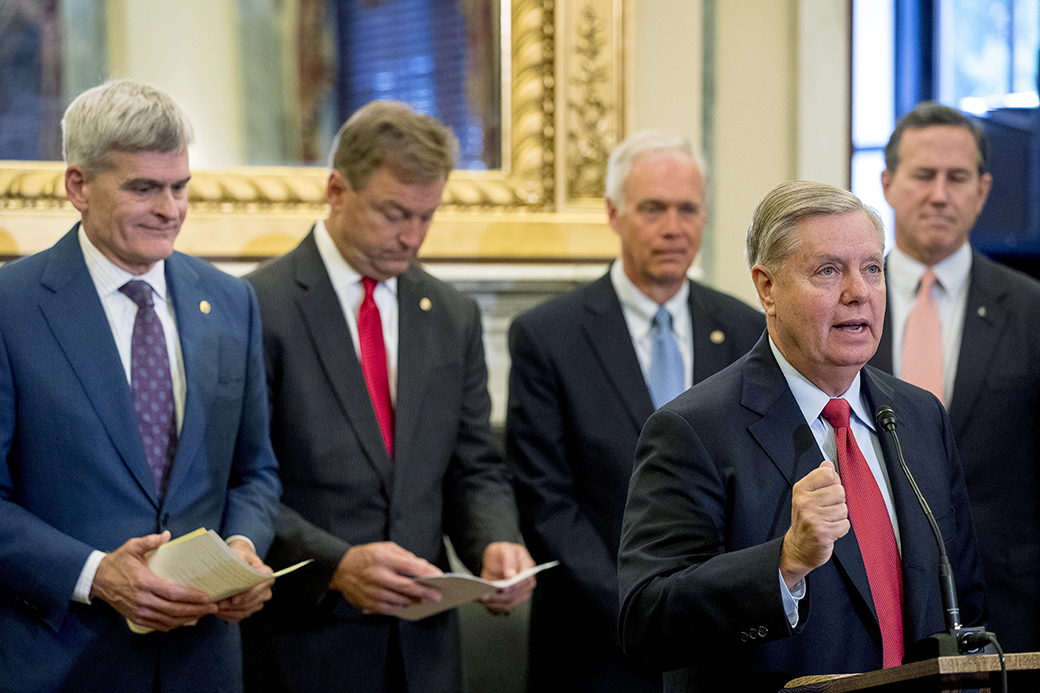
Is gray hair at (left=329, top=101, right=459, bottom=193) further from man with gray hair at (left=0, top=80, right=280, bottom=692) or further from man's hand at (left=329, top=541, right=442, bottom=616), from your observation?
man's hand at (left=329, top=541, right=442, bottom=616)

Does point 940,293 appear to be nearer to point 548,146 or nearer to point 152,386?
point 548,146

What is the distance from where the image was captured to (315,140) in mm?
3500

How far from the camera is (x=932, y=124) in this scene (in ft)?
10.5

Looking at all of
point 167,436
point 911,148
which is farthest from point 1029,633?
point 167,436

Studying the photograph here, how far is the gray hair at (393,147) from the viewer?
2.78 metres

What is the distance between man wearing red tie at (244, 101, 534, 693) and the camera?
259 centimetres

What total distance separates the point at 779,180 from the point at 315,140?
1.61m

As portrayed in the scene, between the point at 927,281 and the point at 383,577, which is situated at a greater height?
the point at 927,281

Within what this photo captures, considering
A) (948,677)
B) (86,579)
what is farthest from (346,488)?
(948,677)

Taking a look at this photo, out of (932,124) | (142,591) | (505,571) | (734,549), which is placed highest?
(932,124)

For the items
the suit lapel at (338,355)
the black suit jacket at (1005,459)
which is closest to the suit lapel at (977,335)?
the black suit jacket at (1005,459)

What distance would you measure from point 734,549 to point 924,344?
1.57 meters

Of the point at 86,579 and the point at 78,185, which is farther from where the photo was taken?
the point at 78,185

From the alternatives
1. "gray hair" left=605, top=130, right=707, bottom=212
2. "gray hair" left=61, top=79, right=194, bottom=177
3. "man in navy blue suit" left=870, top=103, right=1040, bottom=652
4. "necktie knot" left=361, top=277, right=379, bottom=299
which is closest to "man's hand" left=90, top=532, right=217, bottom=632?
"gray hair" left=61, top=79, right=194, bottom=177
